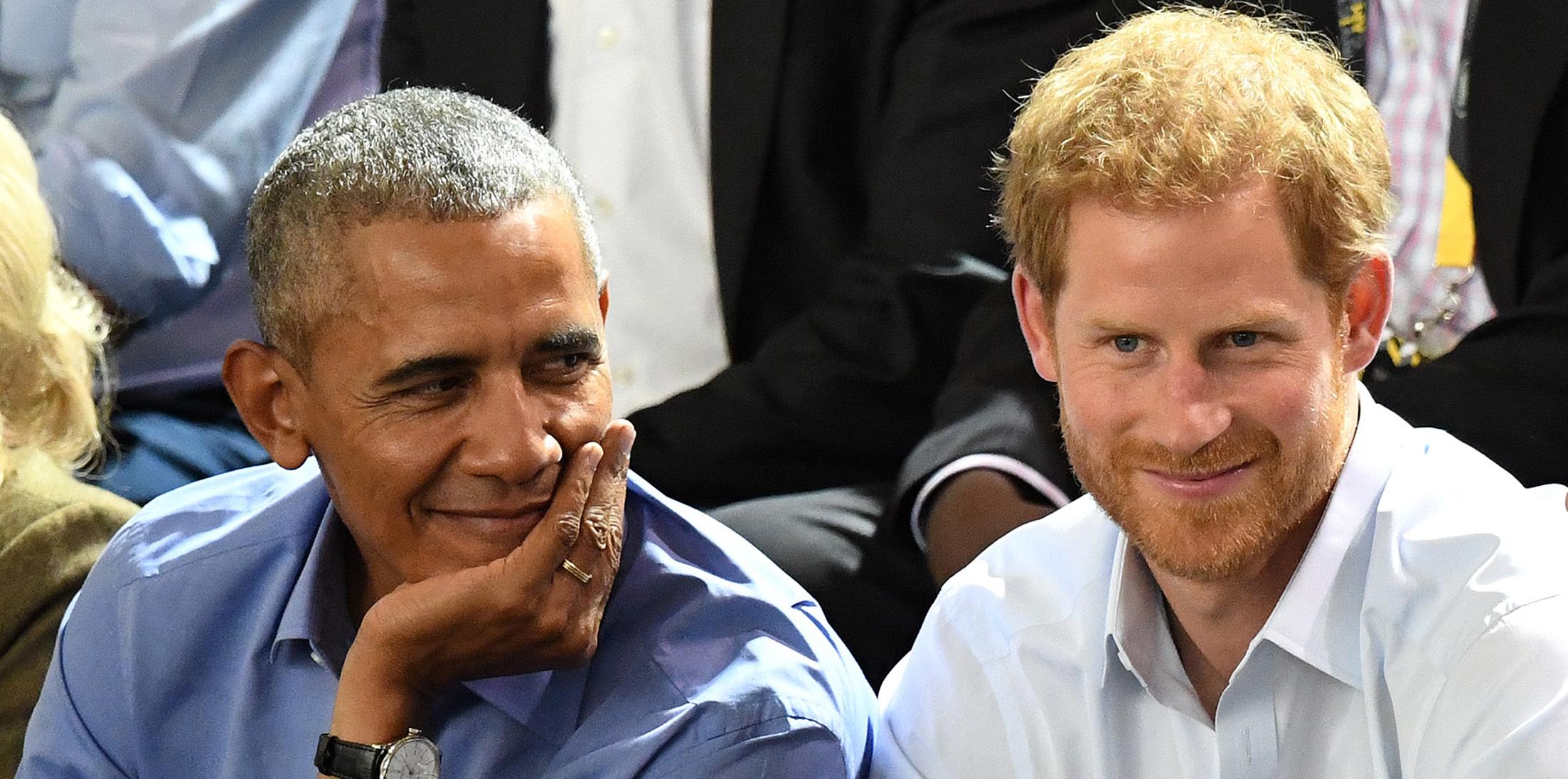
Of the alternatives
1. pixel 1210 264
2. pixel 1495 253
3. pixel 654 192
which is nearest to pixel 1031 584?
pixel 1210 264

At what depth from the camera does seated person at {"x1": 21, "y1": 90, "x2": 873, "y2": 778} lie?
179 centimetres

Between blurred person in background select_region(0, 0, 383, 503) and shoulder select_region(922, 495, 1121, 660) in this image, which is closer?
shoulder select_region(922, 495, 1121, 660)

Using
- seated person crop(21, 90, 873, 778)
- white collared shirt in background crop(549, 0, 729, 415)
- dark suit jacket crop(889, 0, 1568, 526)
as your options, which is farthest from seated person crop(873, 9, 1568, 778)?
white collared shirt in background crop(549, 0, 729, 415)

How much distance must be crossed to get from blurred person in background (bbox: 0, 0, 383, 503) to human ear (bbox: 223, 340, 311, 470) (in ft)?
3.76

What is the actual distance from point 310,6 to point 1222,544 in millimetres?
2418

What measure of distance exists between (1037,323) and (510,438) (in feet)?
1.87

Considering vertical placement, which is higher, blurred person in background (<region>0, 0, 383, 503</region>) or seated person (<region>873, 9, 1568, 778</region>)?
seated person (<region>873, 9, 1568, 778</region>)

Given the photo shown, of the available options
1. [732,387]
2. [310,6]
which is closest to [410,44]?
[310,6]

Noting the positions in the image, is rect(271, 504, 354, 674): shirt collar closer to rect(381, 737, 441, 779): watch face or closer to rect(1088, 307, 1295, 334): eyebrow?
rect(381, 737, 441, 779): watch face

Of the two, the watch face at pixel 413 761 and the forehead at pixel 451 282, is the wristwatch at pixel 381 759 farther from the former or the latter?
the forehead at pixel 451 282

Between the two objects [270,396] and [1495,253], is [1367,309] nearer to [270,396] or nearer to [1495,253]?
[1495,253]

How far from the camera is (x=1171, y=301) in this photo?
1.72 meters

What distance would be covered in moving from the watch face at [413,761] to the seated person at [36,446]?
722 mm

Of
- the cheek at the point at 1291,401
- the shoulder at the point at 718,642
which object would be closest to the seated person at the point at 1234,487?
the cheek at the point at 1291,401
